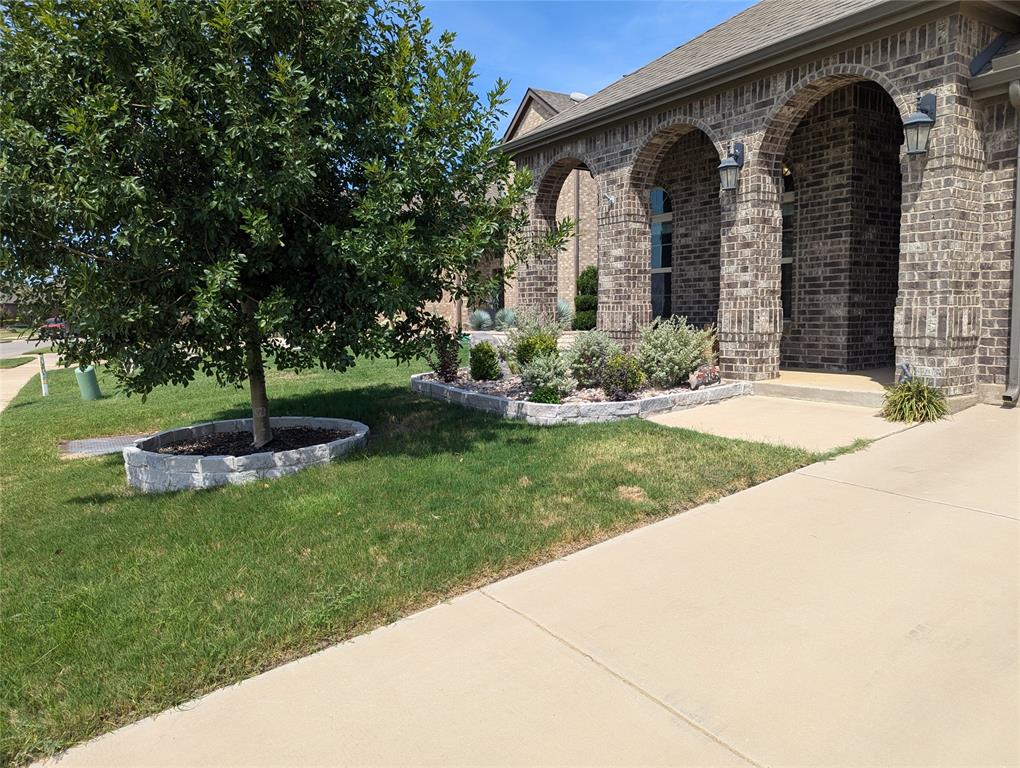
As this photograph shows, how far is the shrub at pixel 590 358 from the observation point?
914cm

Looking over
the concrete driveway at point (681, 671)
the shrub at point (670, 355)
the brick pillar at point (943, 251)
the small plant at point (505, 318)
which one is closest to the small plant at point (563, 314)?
the small plant at point (505, 318)

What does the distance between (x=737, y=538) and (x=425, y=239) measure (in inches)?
145

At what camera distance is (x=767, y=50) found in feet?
28.9

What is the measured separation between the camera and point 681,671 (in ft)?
9.54

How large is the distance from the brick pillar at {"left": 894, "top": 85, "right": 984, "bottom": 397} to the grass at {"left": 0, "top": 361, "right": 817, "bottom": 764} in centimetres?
296

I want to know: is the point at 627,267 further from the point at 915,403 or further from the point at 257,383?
the point at 257,383

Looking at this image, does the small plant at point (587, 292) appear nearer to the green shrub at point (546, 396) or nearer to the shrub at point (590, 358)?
the shrub at point (590, 358)

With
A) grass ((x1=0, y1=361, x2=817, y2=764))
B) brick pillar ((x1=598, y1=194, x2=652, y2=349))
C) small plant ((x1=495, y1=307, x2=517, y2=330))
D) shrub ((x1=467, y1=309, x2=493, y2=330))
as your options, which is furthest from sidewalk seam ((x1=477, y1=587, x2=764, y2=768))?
shrub ((x1=467, y1=309, x2=493, y2=330))

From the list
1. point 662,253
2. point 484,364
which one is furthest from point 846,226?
point 484,364

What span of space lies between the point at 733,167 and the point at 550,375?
4.05 metres

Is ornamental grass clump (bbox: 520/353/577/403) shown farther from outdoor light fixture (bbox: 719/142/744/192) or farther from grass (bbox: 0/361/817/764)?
outdoor light fixture (bbox: 719/142/744/192)

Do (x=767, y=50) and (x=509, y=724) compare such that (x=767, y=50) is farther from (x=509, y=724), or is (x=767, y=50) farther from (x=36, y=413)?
(x=36, y=413)

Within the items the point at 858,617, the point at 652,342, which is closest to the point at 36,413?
the point at 652,342

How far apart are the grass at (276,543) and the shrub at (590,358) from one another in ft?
5.23
